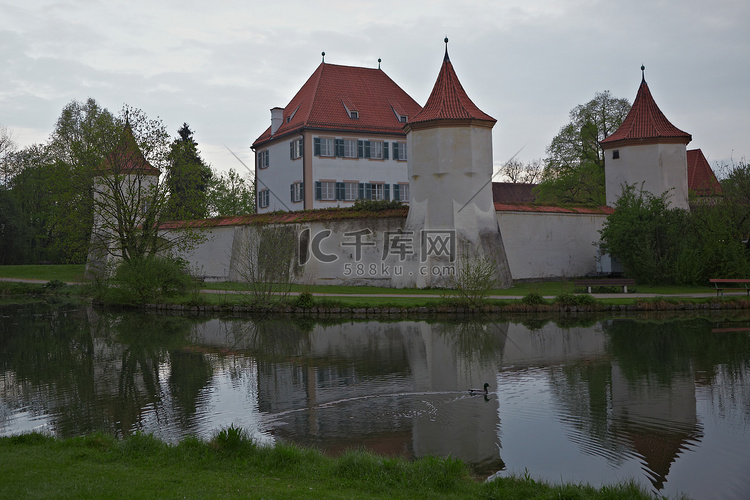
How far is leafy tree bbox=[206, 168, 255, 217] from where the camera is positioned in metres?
52.2

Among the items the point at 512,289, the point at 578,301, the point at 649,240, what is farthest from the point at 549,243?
the point at 578,301

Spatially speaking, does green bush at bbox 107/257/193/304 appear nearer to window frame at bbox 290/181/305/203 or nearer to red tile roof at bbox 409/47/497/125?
red tile roof at bbox 409/47/497/125

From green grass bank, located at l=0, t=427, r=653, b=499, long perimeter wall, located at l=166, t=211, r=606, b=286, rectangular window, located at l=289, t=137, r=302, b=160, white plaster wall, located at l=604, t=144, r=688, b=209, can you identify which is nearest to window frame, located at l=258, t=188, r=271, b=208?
rectangular window, located at l=289, t=137, r=302, b=160

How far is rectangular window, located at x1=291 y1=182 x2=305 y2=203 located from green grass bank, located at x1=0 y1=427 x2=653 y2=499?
31.7 metres

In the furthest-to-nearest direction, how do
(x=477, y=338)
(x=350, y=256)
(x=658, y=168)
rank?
(x=658, y=168) < (x=350, y=256) < (x=477, y=338)

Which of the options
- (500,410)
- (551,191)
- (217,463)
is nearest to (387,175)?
(551,191)

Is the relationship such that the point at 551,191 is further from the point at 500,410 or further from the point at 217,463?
the point at 217,463

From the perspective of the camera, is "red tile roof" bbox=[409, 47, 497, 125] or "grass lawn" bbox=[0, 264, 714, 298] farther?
"red tile roof" bbox=[409, 47, 497, 125]

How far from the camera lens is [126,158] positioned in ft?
87.9

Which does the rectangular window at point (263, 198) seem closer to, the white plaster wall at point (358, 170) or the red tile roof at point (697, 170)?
the white plaster wall at point (358, 170)

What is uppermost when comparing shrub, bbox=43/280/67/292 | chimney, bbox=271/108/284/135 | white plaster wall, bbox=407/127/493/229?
chimney, bbox=271/108/284/135

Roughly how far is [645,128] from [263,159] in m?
23.1

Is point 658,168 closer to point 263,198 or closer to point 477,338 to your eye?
point 477,338

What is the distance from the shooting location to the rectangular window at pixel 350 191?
3859cm
